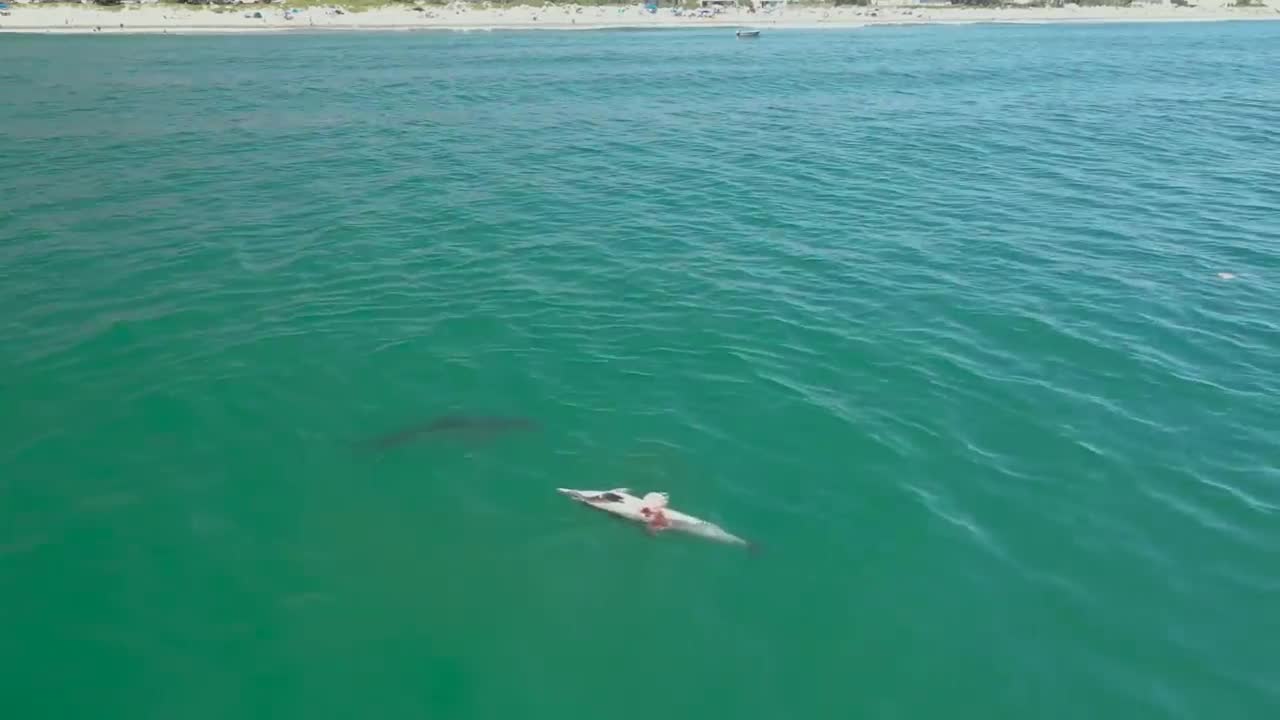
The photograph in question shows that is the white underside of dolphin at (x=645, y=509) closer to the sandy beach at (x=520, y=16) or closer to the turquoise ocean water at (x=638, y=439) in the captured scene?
the turquoise ocean water at (x=638, y=439)

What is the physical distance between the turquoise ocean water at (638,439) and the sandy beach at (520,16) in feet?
283

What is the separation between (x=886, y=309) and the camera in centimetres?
2159

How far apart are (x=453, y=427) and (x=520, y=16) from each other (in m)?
127

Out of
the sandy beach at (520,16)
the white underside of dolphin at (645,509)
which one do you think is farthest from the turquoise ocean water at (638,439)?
the sandy beach at (520,16)

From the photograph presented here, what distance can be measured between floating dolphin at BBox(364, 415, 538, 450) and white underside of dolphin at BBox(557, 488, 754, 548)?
273cm

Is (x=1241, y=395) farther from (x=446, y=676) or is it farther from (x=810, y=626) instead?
(x=446, y=676)

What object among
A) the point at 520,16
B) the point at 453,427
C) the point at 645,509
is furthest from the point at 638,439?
the point at 520,16

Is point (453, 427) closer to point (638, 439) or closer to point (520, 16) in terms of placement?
point (638, 439)

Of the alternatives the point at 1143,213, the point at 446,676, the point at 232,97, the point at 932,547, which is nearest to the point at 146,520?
the point at 446,676

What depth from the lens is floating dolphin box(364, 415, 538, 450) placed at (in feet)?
52.0

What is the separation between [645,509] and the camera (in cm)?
1359

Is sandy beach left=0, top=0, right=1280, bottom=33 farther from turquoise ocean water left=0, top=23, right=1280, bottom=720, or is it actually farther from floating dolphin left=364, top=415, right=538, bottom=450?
floating dolphin left=364, top=415, right=538, bottom=450

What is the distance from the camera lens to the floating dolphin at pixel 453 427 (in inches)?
624

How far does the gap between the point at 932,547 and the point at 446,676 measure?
823 centimetres
